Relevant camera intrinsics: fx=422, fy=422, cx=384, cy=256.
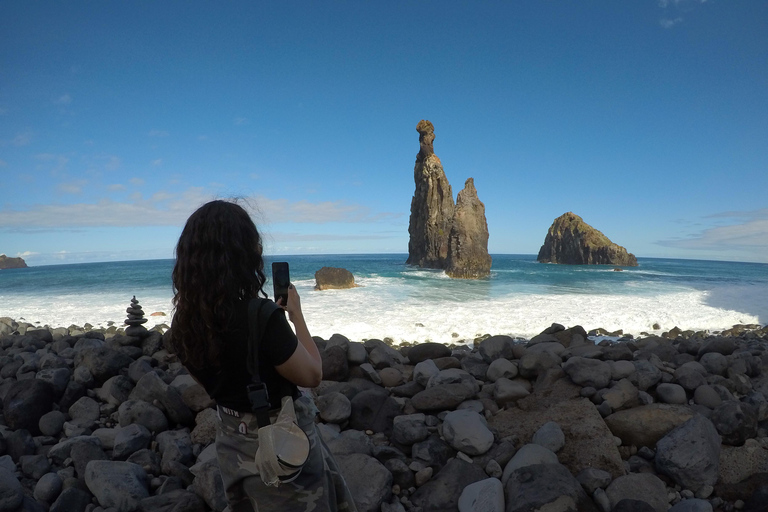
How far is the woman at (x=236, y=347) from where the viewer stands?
5.59 feet

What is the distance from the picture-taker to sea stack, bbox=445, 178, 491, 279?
43.7m

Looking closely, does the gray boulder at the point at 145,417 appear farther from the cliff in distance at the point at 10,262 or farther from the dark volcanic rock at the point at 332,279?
the cliff in distance at the point at 10,262

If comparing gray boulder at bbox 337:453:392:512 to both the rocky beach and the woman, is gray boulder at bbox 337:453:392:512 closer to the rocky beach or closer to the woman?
the rocky beach

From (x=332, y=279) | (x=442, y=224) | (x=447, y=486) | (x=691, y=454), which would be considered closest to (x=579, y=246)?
(x=442, y=224)

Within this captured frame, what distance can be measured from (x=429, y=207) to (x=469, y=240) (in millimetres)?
14344

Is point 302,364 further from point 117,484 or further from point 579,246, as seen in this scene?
point 579,246

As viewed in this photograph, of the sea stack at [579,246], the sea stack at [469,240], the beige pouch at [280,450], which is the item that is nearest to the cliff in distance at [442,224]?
the sea stack at [469,240]

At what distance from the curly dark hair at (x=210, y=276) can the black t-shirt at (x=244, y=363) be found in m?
0.04

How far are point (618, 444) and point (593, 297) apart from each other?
23.1 metres

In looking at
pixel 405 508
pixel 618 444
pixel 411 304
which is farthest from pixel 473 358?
pixel 411 304

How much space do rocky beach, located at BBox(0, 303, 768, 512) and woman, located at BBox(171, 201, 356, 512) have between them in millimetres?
1555

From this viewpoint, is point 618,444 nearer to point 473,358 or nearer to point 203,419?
point 473,358

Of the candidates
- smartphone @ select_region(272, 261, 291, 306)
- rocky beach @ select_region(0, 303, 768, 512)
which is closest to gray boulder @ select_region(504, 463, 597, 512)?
rocky beach @ select_region(0, 303, 768, 512)

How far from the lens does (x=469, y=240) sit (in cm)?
4503
